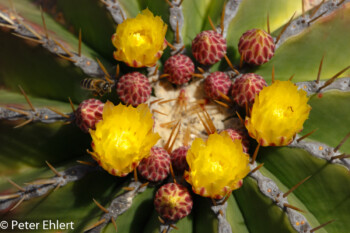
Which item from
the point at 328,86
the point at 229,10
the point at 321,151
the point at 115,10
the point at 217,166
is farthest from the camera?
the point at 229,10

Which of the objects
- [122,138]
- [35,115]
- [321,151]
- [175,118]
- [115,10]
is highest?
[115,10]

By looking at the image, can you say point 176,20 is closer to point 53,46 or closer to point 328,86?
point 53,46

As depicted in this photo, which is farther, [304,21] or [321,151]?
[304,21]

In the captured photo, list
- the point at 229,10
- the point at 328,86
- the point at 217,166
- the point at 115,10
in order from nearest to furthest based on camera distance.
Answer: the point at 217,166 → the point at 328,86 → the point at 115,10 → the point at 229,10

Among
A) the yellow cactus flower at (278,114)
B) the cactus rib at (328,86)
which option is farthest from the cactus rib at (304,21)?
the yellow cactus flower at (278,114)

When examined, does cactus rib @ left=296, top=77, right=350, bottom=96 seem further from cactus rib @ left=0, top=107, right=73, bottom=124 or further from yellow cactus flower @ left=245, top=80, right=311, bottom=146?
cactus rib @ left=0, top=107, right=73, bottom=124

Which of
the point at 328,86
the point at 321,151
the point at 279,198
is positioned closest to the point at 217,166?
the point at 279,198

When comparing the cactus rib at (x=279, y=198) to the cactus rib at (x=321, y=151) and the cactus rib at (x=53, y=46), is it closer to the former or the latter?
the cactus rib at (x=321, y=151)

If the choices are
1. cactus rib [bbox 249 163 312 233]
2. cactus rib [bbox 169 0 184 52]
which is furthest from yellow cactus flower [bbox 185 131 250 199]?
cactus rib [bbox 169 0 184 52]
